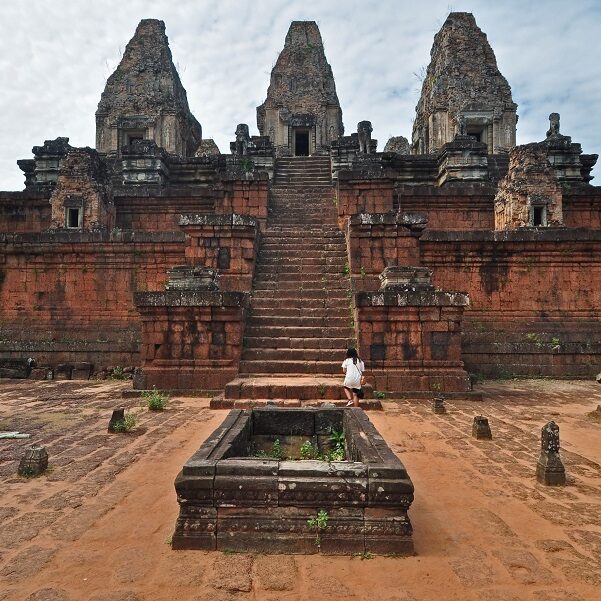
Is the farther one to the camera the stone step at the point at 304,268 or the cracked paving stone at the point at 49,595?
the stone step at the point at 304,268

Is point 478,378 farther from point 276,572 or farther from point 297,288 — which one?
point 276,572

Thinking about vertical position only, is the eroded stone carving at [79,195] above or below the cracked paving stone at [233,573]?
above

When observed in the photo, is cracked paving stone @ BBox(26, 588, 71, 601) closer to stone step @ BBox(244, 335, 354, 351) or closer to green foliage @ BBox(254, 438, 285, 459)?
green foliage @ BBox(254, 438, 285, 459)

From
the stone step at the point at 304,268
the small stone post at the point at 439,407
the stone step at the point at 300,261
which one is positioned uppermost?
the stone step at the point at 300,261

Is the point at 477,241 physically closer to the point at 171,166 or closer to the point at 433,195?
the point at 433,195

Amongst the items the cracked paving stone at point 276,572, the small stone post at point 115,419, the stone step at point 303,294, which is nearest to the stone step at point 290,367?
the stone step at point 303,294

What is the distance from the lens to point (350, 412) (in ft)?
13.8

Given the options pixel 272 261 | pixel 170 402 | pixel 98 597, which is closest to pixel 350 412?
pixel 98 597

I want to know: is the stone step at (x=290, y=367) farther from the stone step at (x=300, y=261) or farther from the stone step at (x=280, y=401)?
the stone step at (x=300, y=261)

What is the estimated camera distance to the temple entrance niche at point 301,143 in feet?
83.3

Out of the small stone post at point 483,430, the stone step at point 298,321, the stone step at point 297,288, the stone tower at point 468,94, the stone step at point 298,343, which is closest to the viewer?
the small stone post at point 483,430

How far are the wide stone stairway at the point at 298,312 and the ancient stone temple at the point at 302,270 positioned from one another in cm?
4

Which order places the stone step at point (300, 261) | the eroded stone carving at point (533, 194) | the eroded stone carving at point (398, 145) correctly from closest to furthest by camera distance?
the stone step at point (300, 261) < the eroded stone carving at point (533, 194) < the eroded stone carving at point (398, 145)

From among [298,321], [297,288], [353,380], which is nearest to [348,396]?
[353,380]
